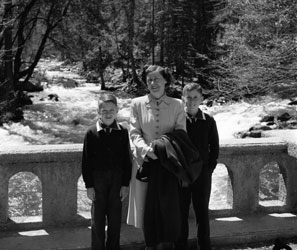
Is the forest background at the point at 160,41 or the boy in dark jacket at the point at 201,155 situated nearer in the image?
the boy in dark jacket at the point at 201,155

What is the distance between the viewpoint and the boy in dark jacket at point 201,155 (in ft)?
11.8

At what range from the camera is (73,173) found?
Result: 406 centimetres

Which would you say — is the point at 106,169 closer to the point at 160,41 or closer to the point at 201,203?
the point at 201,203

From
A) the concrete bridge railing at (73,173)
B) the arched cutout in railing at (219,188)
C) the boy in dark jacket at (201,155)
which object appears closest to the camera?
the boy in dark jacket at (201,155)

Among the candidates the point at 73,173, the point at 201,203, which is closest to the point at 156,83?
the point at 201,203

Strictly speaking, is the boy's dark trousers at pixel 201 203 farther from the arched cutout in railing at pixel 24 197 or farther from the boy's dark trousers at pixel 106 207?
the arched cutout in railing at pixel 24 197

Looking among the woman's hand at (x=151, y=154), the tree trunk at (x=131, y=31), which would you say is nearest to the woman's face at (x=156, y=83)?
the woman's hand at (x=151, y=154)

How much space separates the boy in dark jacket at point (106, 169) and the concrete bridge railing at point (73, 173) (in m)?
0.60

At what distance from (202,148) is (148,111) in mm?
565

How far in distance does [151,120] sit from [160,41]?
3038 cm

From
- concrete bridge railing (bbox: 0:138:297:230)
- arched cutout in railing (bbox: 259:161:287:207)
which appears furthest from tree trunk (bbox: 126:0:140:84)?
concrete bridge railing (bbox: 0:138:297:230)

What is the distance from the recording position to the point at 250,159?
4.40 meters

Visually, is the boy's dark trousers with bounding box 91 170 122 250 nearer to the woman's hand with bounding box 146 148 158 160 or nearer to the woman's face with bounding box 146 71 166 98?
the woman's hand with bounding box 146 148 158 160

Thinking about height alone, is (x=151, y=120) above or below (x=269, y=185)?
above
